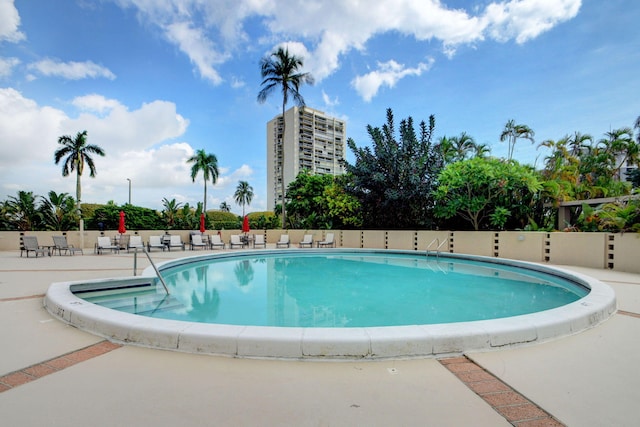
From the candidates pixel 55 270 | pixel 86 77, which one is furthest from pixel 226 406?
pixel 86 77

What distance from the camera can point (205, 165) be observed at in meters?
33.2

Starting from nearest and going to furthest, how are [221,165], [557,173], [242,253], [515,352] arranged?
[515,352]
[242,253]
[557,173]
[221,165]

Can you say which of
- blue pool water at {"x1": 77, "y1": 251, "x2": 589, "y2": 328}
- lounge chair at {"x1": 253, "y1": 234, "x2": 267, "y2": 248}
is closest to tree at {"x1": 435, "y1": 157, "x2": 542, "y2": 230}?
blue pool water at {"x1": 77, "y1": 251, "x2": 589, "y2": 328}

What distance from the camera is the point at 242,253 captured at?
1486cm

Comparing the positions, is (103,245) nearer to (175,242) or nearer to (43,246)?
(43,246)

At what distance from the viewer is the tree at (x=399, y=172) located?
1628cm

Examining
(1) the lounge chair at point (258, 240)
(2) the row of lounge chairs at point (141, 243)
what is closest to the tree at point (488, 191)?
(2) the row of lounge chairs at point (141, 243)

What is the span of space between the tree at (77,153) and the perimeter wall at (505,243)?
12.8 metres

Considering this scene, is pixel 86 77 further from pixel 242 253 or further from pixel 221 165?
pixel 221 165

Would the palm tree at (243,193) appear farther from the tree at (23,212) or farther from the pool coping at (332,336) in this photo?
the pool coping at (332,336)

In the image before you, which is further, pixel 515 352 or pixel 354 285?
pixel 354 285

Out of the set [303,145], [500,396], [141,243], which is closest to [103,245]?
[141,243]

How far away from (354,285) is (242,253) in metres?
7.75

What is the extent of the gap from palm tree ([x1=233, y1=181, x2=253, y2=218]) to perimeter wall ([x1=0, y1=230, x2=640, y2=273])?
5237 cm
